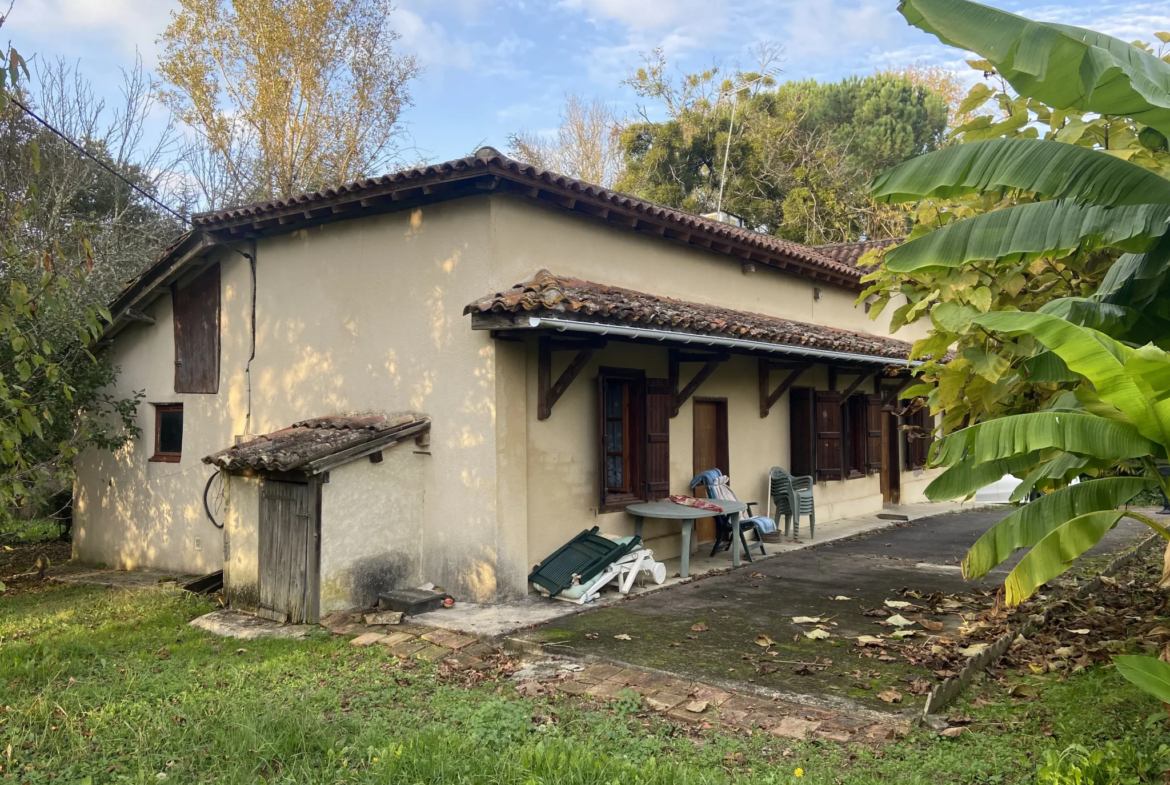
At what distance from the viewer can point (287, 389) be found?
936cm

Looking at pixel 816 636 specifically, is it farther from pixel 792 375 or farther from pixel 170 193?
pixel 170 193

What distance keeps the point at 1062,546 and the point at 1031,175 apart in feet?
5.98

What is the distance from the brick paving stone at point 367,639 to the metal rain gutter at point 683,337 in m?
2.92

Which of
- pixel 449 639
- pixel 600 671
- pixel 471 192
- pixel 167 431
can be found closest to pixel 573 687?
pixel 600 671

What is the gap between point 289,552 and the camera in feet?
23.6

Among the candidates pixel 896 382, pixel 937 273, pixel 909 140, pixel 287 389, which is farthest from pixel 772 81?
pixel 937 273

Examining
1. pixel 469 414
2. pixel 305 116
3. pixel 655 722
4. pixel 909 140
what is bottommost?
pixel 655 722

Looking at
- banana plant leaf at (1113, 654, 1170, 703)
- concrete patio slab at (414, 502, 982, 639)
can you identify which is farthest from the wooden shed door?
banana plant leaf at (1113, 654, 1170, 703)

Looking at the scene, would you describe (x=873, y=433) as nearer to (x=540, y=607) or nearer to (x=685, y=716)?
(x=540, y=607)

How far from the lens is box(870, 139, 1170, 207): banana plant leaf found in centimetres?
379

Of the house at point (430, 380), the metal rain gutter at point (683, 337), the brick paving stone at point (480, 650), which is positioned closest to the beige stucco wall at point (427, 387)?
the house at point (430, 380)

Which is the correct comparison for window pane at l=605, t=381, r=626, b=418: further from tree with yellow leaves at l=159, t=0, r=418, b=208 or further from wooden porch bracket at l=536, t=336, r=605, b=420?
tree with yellow leaves at l=159, t=0, r=418, b=208

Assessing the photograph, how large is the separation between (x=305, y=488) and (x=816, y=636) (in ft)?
15.1

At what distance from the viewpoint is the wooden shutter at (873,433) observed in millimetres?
13977
